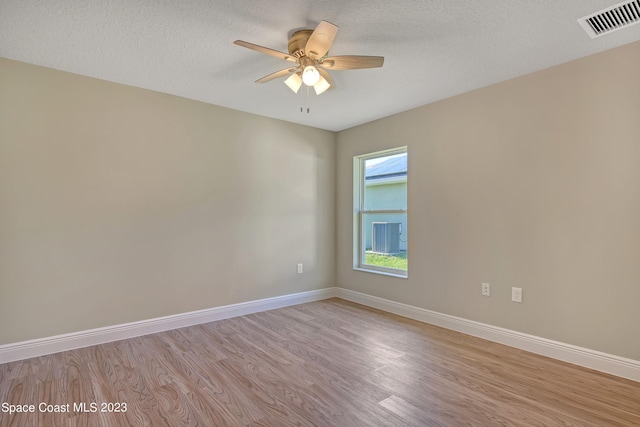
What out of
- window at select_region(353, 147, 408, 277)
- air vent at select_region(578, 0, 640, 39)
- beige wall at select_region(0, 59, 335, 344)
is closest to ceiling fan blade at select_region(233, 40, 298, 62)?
beige wall at select_region(0, 59, 335, 344)

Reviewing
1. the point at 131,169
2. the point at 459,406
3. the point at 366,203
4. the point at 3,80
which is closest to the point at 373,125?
the point at 366,203

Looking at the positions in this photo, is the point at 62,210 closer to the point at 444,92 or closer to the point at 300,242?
the point at 300,242

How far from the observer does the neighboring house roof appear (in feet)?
12.4

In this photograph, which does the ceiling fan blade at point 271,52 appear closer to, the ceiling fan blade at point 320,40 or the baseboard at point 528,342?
the ceiling fan blade at point 320,40

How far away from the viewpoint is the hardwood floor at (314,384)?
5.83 feet

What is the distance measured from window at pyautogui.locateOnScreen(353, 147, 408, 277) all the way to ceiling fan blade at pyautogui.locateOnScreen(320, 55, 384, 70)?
175cm

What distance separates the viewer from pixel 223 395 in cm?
200

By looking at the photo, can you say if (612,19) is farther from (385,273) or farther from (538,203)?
(385,273)

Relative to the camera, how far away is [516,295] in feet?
8.98

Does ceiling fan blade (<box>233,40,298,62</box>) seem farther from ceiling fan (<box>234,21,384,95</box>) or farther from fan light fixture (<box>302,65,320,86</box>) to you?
fan light fixture (<box>302,65,320,86</box>)

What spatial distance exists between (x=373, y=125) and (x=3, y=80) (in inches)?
138

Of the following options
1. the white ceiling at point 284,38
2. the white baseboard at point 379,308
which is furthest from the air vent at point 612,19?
the white baseboard at point 379,308

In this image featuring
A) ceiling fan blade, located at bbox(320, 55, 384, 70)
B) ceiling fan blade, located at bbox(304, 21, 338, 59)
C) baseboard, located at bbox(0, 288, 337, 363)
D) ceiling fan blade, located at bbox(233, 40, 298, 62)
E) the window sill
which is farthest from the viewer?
the window sill

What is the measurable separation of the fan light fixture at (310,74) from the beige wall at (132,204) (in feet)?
5.64
